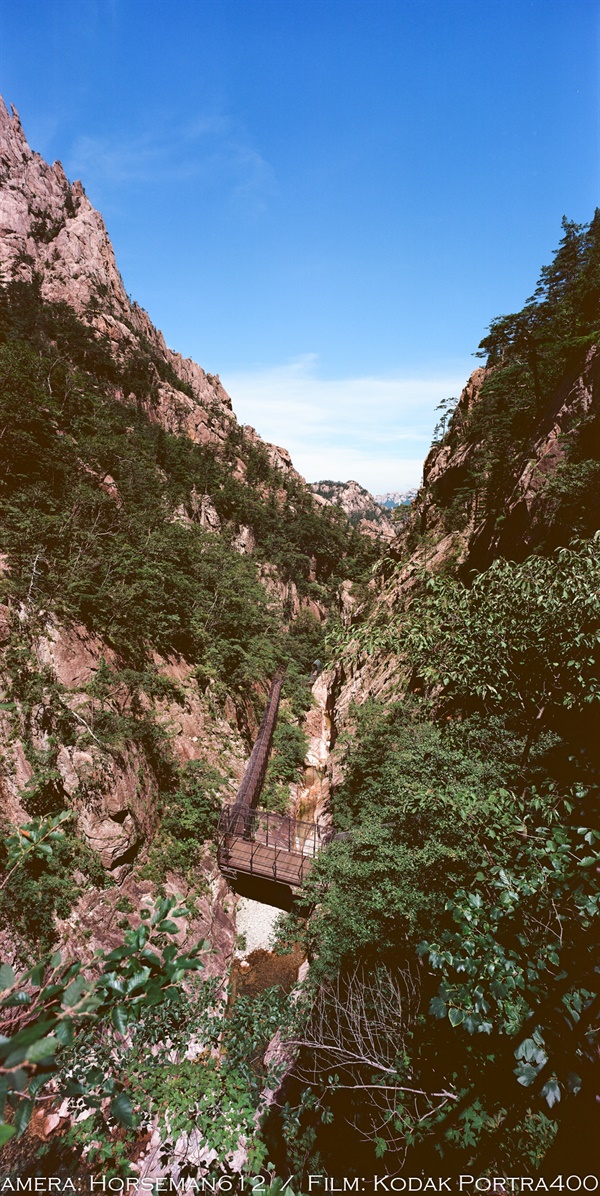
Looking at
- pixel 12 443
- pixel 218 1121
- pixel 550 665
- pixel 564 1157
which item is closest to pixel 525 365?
pixel 550 665

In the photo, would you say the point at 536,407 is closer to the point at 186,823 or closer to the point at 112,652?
the point at 112,652

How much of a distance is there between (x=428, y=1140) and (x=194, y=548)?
2574cm

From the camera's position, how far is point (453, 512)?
2323 cm

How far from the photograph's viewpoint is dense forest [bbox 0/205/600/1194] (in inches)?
134

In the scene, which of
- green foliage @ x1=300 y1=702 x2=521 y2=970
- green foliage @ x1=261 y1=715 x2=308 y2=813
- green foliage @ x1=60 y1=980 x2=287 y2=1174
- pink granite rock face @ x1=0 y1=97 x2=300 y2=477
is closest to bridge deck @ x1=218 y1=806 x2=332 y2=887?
green foliage @ x1=300 y1=702 x2=521 y2=970

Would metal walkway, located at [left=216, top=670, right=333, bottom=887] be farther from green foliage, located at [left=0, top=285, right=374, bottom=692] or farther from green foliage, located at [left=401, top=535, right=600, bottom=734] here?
green foliage, located at [left=401, top=535, right=600, bottom=734]

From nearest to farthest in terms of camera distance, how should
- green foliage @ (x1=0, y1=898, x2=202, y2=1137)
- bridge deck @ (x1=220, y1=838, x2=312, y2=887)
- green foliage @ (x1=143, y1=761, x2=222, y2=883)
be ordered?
green foliage @ (x1=0, y1=898, x2=202, y2=1137), green foliage @ (x1=143, y1=761, x2=222, y2=883), bridge deck @ (x1=220, y1=838, x2=312, y2=887)

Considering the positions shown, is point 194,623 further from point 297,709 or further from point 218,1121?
point 218,1121

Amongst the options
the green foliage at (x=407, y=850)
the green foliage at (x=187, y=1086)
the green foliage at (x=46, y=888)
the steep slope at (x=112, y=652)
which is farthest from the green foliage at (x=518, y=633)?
the green foliage at (x=46, y=888)

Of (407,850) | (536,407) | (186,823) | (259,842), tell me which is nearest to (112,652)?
(186,823)

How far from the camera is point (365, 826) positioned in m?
11.9

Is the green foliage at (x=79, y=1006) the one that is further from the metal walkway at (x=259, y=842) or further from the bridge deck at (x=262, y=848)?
the bridge deck at (x=262, y=848)

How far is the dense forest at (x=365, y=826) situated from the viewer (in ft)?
11.2

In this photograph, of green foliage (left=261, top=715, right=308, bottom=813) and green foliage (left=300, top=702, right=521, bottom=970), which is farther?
green foliage (left=261, top=715, right=308, bottom=813)
